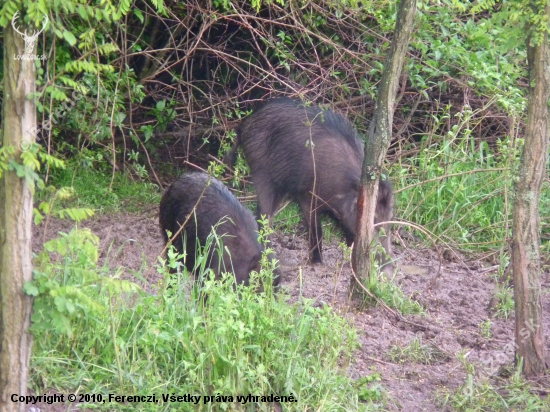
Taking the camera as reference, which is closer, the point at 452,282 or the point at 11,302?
the point at 11,302

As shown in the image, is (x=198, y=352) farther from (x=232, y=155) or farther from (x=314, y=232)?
(x=232, y=155)

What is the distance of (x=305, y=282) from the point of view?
17.8 feet

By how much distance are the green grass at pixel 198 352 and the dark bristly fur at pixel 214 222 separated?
40.2 inches

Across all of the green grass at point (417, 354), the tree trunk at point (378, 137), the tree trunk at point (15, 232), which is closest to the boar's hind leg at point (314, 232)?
the tree trunk at point (378, 137)

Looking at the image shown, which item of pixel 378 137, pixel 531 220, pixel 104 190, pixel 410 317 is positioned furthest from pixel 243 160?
pixel 531 220

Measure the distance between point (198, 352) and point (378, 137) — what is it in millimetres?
1759

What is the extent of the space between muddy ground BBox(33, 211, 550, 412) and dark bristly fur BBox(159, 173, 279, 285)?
0.29 m

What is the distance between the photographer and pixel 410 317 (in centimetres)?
468

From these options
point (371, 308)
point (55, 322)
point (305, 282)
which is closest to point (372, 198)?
point (371, 308)

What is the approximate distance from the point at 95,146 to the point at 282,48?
197cm

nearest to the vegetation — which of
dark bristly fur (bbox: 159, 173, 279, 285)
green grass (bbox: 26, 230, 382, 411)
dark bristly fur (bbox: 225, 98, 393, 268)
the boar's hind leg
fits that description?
green grass (bbox: 26, 230, 382, 411)

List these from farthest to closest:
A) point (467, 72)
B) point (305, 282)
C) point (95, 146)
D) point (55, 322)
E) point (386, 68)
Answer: point (95, 146), point (467, 72), point (305, 282), point (386, 68), point (55, 322)

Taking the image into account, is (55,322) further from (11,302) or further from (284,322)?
(284,322)

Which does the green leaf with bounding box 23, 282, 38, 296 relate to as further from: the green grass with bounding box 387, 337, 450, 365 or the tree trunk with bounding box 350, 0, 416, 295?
the tree trunk with bounding box 350, 0, 416, 295
